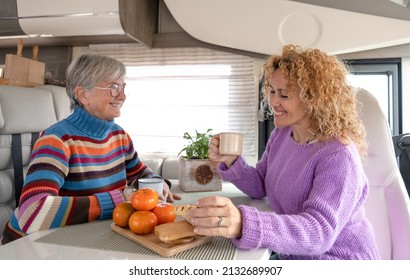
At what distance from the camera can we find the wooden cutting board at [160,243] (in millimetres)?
646

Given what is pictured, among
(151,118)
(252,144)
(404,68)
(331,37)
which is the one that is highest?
(331,37)

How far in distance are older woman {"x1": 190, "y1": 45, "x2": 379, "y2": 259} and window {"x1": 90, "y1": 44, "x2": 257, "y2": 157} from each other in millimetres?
1272

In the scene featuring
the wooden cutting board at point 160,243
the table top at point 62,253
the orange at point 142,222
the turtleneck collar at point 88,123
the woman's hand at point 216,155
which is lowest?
the table top at point 62,253

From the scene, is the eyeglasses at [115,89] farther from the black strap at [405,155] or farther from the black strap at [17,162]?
the black strap at [405,155]

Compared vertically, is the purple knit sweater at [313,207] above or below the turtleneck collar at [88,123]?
below

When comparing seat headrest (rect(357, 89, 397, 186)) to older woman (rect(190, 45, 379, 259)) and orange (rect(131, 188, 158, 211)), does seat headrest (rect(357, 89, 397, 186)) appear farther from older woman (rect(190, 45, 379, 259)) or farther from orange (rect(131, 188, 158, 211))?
orange (rect(131, 188, 158, 211))

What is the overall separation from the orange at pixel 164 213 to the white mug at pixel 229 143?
332 mm

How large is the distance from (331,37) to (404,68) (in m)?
0.57

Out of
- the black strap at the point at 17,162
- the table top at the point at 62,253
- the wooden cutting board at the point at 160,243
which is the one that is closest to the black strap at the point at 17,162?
the black strap at the point at 17,162

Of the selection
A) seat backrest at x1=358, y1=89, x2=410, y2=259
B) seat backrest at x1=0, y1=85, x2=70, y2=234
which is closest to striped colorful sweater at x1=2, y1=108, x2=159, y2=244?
seat backrest at x1=0, y1=85, x2=70, y2=234

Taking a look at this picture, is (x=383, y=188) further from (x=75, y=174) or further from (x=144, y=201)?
(x=75, y=174)

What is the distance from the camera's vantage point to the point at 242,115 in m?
2.46

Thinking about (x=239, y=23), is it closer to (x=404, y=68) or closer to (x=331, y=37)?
(x=331, y=37)
